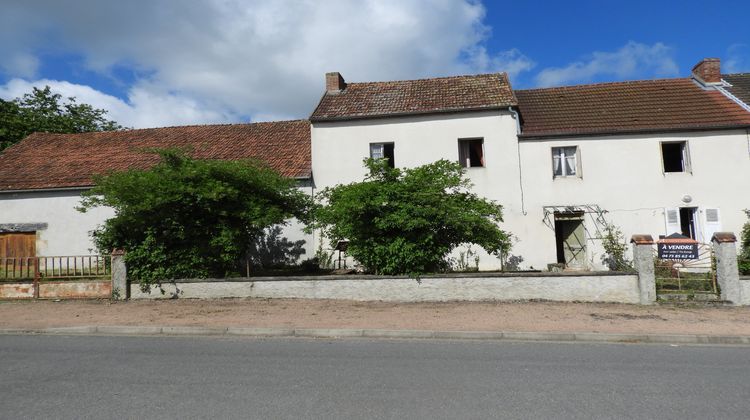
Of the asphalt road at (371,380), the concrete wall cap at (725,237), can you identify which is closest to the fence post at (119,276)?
the asphalt road at (371,380)

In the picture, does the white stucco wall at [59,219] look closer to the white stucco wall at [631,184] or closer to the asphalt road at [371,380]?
the asphalt road at [371,380]

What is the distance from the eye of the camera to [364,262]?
1070cm

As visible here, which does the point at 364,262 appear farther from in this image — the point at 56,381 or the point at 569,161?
the point at 569,161

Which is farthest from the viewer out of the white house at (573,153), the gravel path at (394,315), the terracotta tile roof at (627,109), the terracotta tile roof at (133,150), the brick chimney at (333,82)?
the brick chimney at (333,82)

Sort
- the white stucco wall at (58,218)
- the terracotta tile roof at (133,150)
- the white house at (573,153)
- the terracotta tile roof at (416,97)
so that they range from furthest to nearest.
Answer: the terracotta tile roof at (133,150) → the white stucco wall at (58,218) → the terracotta tile roof at (416,97) → the white house at (573,153)

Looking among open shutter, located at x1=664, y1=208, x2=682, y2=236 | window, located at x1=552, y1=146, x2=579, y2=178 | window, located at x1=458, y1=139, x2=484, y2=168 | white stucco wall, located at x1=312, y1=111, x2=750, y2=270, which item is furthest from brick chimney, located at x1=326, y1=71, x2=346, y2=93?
open shutter, located at x1=664, y1=208, x2=682, y2=236

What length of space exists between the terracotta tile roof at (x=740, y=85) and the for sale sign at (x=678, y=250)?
31.9 feet

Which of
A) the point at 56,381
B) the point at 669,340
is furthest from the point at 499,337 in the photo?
the point at 56,381

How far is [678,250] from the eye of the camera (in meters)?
9.98

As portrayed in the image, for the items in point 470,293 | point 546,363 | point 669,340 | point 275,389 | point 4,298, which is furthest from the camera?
point 4,298

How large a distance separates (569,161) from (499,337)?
1045 centimetres

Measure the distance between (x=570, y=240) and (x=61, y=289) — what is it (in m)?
16.1

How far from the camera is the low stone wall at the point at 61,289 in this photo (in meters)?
11.0

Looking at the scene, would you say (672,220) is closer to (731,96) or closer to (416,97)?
(731,96)
